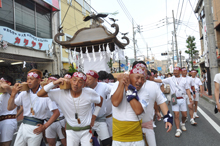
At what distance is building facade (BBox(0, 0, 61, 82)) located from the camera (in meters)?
10.9

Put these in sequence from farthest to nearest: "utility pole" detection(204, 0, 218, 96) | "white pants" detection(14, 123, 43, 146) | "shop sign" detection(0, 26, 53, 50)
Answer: "shop sign" detection(0, 26, 53, 50) < "utility pole" detection(204, 0, 218, 96) < "white pants" detection(14, 123, 43, 146)

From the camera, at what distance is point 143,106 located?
85.9 inches

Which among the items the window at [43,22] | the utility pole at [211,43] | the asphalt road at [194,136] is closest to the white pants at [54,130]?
the asphalt road at [194,136]

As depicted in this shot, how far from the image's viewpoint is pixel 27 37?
477 inches

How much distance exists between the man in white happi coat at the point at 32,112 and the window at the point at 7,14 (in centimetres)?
986

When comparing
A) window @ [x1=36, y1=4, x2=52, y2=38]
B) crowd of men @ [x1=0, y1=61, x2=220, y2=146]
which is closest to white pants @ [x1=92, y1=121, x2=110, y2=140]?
crowd of men @ [x1=0, y1=61, x2=220, y2=146]

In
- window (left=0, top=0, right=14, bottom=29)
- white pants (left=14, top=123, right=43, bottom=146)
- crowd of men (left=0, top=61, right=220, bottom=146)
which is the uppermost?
window (left=0, top=0, right=14, bottom=29)

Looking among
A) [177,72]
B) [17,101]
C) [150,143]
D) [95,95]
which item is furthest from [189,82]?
[17,101]

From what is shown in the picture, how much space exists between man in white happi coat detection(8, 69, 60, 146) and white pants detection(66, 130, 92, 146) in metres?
0.46

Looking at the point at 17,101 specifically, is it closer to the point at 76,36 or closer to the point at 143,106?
the point at 143,106

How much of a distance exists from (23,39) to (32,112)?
34.3 feet

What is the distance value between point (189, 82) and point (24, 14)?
41.3 feet

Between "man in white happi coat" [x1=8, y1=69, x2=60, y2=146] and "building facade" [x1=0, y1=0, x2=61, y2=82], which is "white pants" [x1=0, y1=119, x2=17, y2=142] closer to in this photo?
"man in white happi coat" [x1=8, y1=69, x2=60, y2=146]

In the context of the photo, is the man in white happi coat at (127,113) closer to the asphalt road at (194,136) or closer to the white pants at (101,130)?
the white pants at (101,130)
